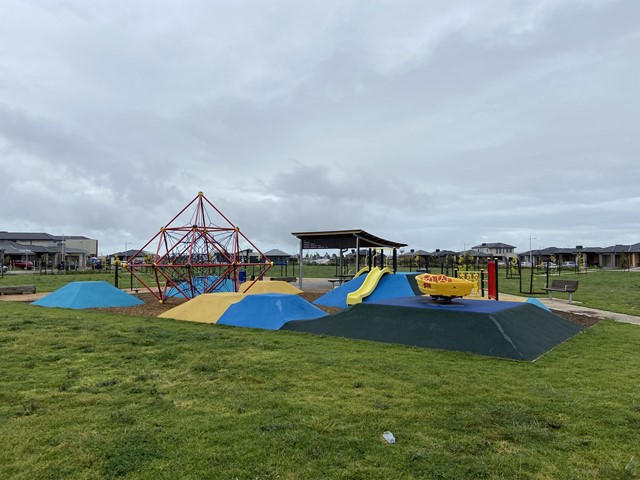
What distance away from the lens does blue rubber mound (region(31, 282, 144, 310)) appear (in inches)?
647

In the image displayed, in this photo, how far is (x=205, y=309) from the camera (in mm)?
13266

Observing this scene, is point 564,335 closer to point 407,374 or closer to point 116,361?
point 407,374

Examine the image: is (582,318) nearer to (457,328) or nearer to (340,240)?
(457,328)

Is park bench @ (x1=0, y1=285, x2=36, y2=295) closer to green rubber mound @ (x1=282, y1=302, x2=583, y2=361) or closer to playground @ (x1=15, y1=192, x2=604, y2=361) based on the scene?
playground @ (x1=15, y1=192, x2=604, y2=361)

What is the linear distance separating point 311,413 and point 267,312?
7.44 metres

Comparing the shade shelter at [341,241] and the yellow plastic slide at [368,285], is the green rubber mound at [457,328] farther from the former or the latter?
the shade shelter at [341,241]

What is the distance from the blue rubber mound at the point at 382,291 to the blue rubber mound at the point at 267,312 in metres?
4.18

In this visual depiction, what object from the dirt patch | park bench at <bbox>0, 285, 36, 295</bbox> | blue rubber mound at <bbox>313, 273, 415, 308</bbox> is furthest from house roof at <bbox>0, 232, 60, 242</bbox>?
the dirt patch

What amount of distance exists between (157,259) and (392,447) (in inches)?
576

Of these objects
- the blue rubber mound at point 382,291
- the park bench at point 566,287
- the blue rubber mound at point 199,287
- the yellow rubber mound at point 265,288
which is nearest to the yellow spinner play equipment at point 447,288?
the blue rubber mound at point 382,291

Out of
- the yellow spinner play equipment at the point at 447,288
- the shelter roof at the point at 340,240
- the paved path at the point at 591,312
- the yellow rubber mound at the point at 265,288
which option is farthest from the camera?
the shelter roof at the point at 340,240

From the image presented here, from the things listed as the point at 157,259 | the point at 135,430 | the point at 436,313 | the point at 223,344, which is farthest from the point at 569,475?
the point at 157,259

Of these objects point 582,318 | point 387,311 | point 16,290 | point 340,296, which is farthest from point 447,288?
point 16,290

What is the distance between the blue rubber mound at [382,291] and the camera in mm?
16991
